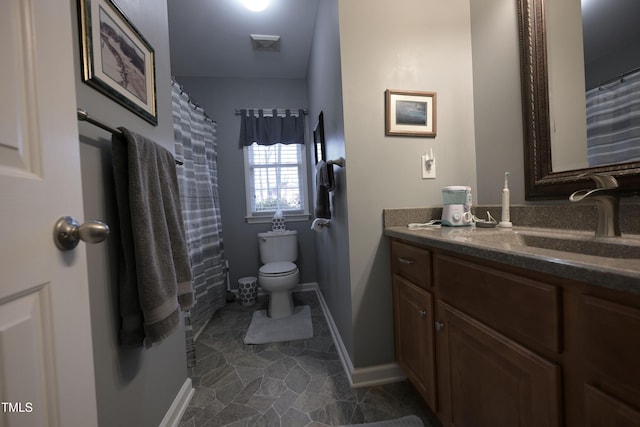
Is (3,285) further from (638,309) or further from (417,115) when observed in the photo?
(417,115)

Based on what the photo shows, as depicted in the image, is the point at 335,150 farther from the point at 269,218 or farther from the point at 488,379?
the point at 269,218

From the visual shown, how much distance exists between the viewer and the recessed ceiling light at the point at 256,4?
5.92 ft

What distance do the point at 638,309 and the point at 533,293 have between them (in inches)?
6.9

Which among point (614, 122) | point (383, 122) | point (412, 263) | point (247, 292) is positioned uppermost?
point (383, 122)

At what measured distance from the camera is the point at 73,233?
0.44 metres

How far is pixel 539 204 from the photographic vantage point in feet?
3.61

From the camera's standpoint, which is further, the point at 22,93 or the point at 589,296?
the point at 589,296

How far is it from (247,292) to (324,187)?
1.60 meters

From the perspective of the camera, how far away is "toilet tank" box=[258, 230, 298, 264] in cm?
270

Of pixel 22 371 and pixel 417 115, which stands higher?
pixel 417 115

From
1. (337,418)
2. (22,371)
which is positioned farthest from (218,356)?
(22,371)

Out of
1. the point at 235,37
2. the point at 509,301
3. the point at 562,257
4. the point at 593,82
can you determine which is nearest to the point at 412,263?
the point at 509,301

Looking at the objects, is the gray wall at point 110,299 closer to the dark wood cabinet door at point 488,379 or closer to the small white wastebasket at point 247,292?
the dark wood cabinet door at point 488,379

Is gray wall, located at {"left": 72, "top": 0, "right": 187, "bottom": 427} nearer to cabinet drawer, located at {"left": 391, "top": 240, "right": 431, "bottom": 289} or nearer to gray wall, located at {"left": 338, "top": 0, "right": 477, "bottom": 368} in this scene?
gray wall, located at {"left": 338, "top": 0, "right": 477, "bottom": 368}
